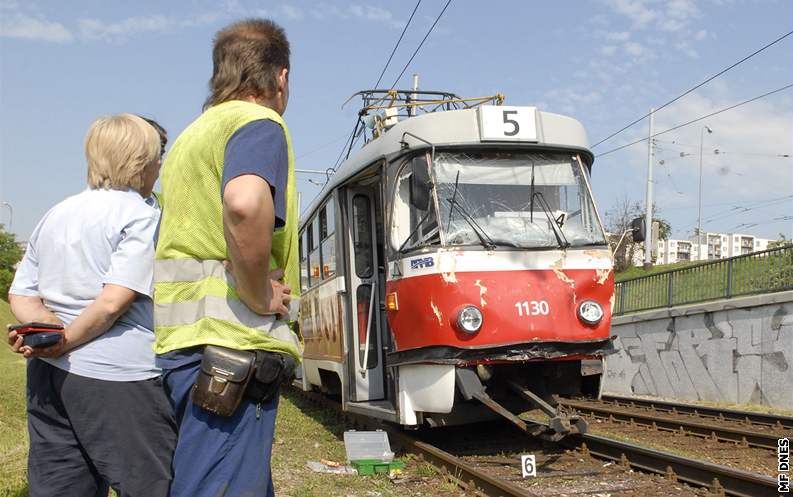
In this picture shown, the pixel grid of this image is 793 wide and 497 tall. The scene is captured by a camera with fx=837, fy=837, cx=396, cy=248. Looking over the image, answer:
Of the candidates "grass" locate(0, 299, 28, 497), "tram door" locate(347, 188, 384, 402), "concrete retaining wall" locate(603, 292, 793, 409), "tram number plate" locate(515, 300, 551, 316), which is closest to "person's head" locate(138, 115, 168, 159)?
"grass" locate(0, 299, 28, 497)

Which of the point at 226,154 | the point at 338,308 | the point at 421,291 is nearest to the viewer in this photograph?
the point at 226,154

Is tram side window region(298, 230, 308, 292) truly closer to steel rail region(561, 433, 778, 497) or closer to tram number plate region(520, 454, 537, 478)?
steel rail region(561, 433, 778, 497)

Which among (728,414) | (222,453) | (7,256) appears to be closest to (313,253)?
(728,414)

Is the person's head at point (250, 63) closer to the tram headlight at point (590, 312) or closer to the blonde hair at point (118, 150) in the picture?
the blonde hair at point (118, 150)

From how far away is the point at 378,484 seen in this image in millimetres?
6879

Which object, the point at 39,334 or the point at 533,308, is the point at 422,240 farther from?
the point at 39,334

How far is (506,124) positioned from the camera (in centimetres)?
780

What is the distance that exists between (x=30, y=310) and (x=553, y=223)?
5386mm

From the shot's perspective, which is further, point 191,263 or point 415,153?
point 415,153

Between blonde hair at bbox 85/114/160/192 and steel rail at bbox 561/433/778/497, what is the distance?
4.64 metres

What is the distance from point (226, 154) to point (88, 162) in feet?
3.71

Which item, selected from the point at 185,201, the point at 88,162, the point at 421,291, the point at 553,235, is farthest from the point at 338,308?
the point at 185,201

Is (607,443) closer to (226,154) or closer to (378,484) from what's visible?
(378,484)

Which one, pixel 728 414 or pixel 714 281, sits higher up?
pixel 714 281
